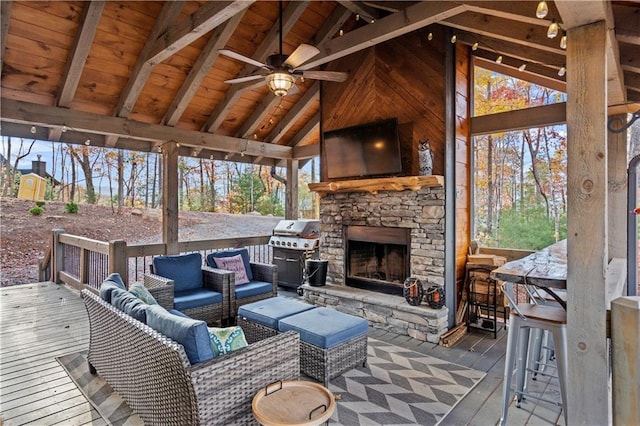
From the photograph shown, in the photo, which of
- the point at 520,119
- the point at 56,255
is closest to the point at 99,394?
the point at 56,255

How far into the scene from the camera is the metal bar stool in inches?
91.1

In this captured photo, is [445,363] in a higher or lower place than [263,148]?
lower

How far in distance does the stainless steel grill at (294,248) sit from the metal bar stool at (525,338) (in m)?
4.02

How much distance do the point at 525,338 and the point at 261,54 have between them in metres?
5.07

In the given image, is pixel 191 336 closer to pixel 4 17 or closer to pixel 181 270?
pixel 181 270

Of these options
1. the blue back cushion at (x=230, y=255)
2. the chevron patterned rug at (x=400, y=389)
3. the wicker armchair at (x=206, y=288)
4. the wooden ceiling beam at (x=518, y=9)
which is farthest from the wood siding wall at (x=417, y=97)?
the wicker armchair at (x=206, y=288)

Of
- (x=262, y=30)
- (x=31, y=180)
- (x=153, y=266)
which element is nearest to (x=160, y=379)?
(x=153, y=266)

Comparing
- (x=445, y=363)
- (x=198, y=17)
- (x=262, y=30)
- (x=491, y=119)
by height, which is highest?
(x=262, y=30)

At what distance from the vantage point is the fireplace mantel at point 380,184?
174 inches

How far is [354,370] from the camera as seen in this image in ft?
11.3

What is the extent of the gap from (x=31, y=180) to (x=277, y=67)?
7.77m

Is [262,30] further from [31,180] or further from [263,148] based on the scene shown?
[31,180]

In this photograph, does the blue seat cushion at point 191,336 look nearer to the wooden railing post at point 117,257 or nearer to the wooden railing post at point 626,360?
the wooden railing post at point 626,360

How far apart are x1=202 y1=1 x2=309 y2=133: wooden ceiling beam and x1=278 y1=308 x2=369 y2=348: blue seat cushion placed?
3.47m
